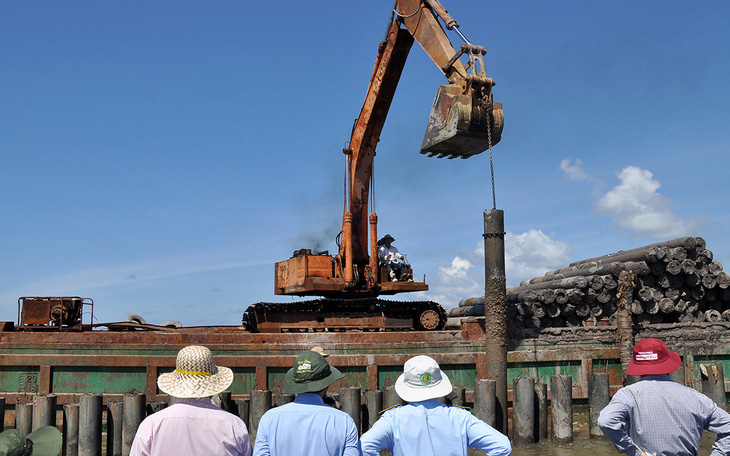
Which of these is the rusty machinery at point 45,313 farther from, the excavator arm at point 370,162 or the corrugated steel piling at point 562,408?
the corrugated steel piling at point 562,408

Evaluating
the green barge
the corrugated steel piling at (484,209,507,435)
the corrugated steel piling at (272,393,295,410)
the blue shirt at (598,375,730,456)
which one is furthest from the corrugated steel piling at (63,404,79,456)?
the blue shirt at (598,375,730,456)

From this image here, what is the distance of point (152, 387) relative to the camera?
13.8 meters

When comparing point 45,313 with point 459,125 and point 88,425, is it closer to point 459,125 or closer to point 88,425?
point 88,425

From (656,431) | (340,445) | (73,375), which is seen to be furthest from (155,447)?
(73,375)

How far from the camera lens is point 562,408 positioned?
11.7 metres

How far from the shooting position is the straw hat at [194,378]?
4441mm

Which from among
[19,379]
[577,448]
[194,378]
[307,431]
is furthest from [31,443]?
[19,379]

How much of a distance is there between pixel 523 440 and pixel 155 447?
836 centimetres

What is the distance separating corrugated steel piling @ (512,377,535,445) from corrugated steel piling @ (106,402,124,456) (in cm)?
637

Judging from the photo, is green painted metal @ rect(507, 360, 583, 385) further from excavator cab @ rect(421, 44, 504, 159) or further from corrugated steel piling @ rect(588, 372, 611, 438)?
excavator cab @ rect(421, 44, 504, 159)

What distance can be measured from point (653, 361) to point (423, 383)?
1.75 meters

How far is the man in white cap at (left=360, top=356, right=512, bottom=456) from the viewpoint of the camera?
161 inches

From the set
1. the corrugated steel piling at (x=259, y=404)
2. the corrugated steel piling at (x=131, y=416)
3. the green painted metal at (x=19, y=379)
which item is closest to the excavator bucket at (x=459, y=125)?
the corrugated steel piling at (x=259, y=404)

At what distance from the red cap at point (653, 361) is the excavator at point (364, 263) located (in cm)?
1021
